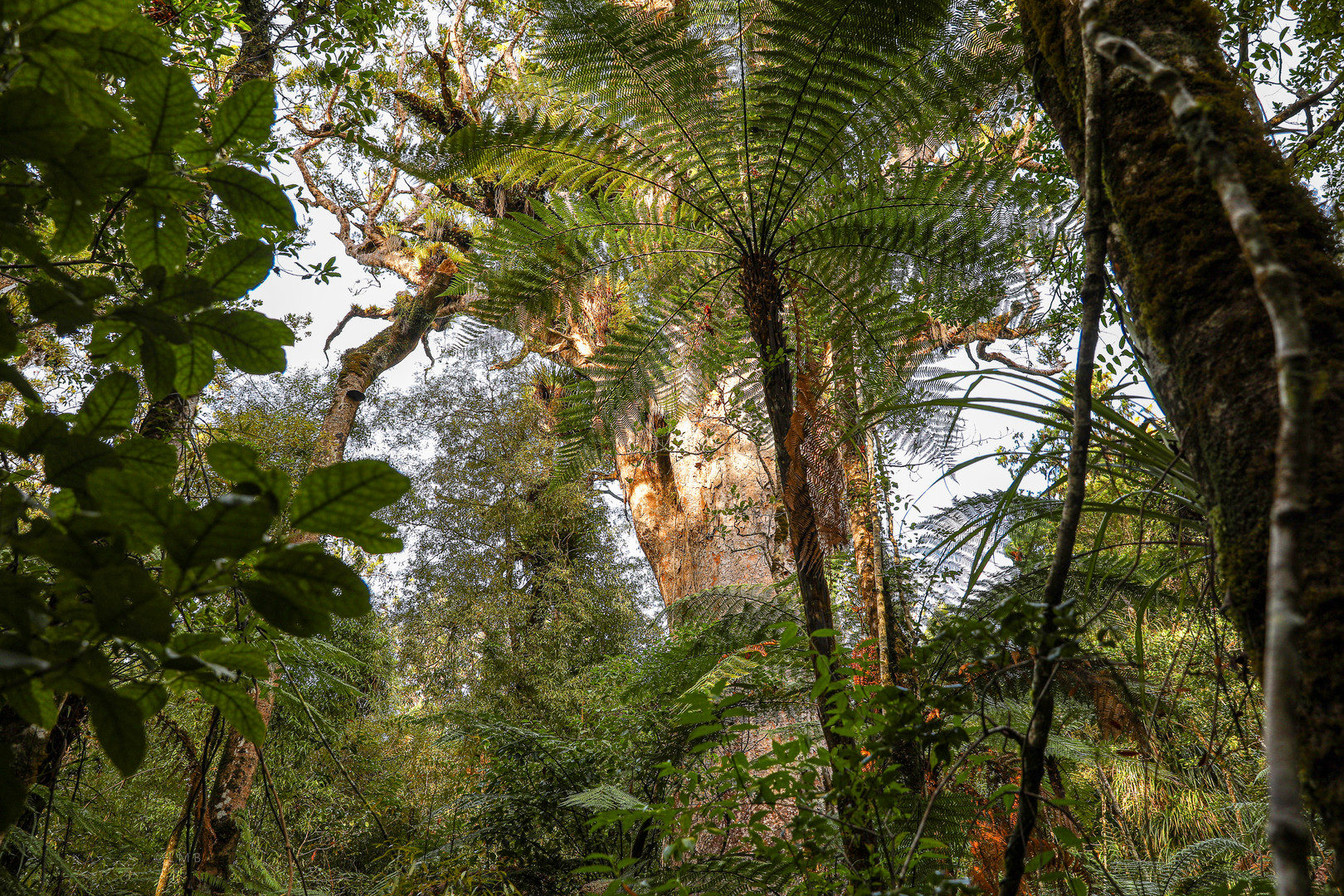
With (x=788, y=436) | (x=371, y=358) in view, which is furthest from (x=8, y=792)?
(x=371, y=358)

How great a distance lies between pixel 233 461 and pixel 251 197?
0.22 meters

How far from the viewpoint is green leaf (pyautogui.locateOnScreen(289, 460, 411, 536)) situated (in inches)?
14.6

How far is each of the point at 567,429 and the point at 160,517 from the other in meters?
1.96

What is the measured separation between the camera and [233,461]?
1.24 feet

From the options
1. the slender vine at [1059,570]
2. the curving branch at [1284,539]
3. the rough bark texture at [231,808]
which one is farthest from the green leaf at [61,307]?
the rough bark texture at [231,808]

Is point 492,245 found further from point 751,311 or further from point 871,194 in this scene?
point 871,194

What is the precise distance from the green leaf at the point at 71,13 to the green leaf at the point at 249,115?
76mm

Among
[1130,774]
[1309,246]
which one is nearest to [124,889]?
[1309,246]

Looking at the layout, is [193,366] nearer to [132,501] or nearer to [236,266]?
[236,266]

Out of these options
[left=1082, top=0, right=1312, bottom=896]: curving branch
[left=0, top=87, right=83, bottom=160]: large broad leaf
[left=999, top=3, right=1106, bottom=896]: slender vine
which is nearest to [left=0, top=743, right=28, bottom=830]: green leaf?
[left=0, top=87, right=83, bottom=160]: large broad leaf

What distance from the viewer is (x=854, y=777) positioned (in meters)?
1.13

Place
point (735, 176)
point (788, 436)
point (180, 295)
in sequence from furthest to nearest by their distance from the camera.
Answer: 1. point (735, 176)
2. point (788, 436)
3. point (180, 295)

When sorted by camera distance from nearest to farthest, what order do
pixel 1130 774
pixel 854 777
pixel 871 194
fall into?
1. pixel 854 777
2. pixel 871 194
3. pixel 1130 774

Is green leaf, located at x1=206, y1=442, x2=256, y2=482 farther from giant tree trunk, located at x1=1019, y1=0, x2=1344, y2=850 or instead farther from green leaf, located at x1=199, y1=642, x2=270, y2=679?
giant tree trunk, located at x1=1019, y1=0, x2=1344, y2=850
